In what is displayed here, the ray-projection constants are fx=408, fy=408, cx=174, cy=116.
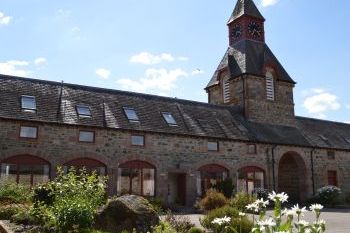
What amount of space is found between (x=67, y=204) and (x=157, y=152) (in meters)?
12.9

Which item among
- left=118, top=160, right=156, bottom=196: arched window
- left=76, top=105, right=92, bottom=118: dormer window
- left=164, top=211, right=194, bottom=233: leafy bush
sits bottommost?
left=164, top=211, right=194, bottom=233: leafy bush

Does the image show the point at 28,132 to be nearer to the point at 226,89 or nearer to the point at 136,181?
the point at 136,181

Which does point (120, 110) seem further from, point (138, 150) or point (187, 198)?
point (187, 198)

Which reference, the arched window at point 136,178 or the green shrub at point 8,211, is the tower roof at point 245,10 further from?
the green shrub at point 8,211

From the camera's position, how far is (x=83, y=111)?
22.5 m

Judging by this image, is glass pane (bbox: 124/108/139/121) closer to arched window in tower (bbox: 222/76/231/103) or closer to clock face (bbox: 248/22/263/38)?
arched window in tower (bbox: 222/76/231/103)

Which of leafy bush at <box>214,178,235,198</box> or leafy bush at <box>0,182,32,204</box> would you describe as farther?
leafy bush at <box>214,178,235,198</box>

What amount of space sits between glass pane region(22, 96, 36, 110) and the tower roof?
19503 millimetres

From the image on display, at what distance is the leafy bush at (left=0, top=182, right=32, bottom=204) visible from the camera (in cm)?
1656

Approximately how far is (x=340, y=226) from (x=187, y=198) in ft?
35.7

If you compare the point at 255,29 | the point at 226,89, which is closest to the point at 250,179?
the point at 226,89

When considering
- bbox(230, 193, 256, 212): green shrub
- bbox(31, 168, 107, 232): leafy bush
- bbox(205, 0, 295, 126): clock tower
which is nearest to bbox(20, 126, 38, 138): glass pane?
→ bbox(31, 168, 107, 232): leafy bush

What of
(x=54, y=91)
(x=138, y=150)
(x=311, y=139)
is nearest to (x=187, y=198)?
(x=138, y=150)

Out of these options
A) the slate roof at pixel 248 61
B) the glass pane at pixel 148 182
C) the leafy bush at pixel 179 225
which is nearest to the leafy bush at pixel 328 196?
the slate roof at pixel 248 61
